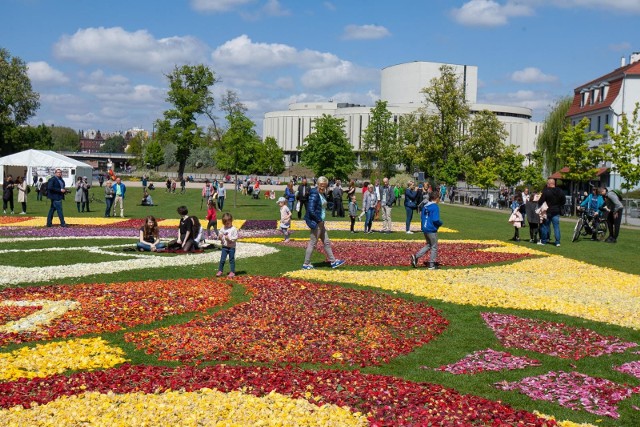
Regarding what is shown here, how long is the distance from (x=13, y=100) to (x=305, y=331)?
339 feet

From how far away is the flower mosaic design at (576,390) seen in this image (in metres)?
7.94

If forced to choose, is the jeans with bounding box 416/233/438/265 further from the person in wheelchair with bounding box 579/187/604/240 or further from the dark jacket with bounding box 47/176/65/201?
the dark jacket with bounding box 47/176/65/201

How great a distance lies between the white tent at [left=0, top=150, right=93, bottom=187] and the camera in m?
75.8

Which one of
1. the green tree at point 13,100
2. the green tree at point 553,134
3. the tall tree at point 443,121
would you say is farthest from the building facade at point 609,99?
the green tree at point 13,100

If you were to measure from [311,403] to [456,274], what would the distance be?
10.8 m

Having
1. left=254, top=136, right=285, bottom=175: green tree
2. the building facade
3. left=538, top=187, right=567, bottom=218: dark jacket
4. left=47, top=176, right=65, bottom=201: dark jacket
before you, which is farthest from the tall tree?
left=254, top=136, right=285, bottom=175: green tree

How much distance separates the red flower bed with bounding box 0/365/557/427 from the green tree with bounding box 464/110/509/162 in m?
77.5

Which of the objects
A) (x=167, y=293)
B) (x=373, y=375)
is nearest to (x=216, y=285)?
(x=167, y=293)

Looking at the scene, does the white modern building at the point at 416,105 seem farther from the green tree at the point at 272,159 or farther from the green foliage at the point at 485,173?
the green foliage at the point at 485,173

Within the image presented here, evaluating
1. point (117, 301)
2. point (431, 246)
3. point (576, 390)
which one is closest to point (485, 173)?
point (431, 246)

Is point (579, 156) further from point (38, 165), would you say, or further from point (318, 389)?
point (38, 165)

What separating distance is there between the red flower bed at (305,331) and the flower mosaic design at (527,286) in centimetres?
167

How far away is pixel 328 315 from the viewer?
491 inches

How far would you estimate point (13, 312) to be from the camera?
12.2m
